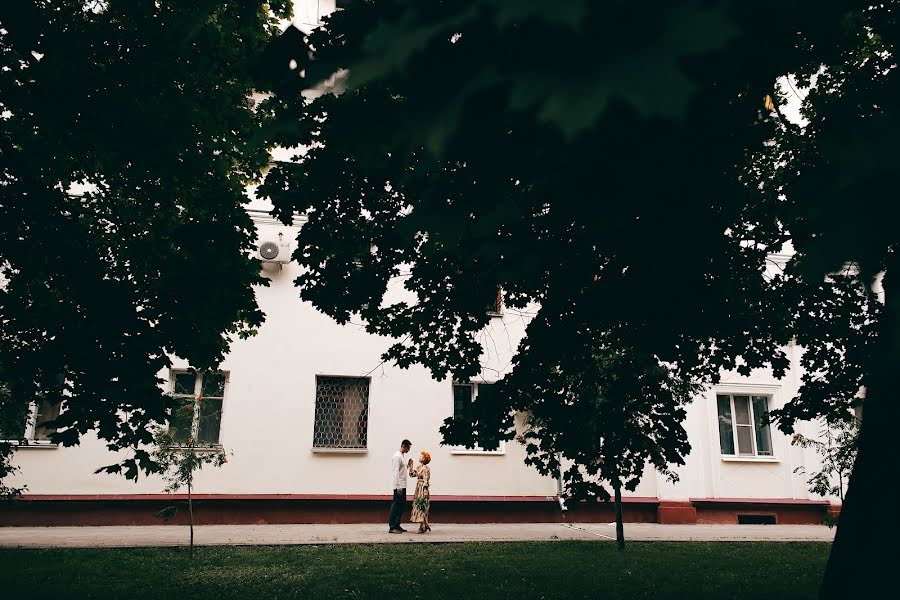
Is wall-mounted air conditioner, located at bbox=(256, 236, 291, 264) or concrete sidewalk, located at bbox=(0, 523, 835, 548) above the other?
wall-mounted air conditioner, located at bbox=(256, 236, 291, 264)

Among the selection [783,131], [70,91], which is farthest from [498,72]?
[783,131]

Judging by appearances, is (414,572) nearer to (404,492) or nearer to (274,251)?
(404,492)

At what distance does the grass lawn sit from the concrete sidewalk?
92 cm

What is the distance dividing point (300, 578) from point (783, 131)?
7.91 m

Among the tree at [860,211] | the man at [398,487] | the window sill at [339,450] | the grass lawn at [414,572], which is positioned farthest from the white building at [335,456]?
the tree at [860,211]

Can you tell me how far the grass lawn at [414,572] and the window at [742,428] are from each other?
6.12 m

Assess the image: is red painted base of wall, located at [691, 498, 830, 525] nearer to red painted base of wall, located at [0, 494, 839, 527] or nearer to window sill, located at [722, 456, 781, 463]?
red painted base of wall, located at [0, 494, 839, 527]

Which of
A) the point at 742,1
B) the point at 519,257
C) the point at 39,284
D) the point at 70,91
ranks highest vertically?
the point at 70,91

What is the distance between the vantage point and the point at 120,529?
1260 cm

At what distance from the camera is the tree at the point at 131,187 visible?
5.75 metres

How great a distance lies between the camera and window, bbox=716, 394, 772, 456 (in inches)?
667

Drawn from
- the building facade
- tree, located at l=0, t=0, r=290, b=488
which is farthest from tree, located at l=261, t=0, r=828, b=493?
the building facade

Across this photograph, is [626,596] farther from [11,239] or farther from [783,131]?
[11,239]

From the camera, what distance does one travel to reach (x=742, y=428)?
56.2 feet
